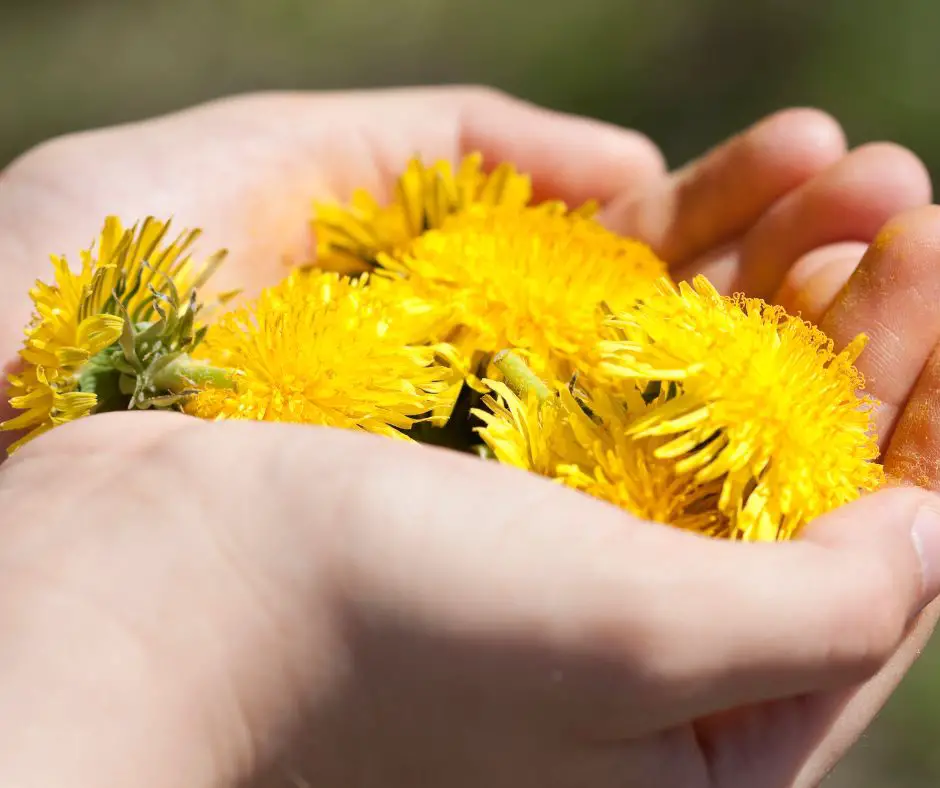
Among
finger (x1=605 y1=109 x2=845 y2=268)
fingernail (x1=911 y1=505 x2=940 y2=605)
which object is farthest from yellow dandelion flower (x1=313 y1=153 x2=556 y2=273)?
fingernail (x1=911 y1=505 x2=940 y2=605)

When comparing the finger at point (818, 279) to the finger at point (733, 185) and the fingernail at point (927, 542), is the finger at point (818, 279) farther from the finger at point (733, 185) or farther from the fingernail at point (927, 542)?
the fingernail at point (927, 542)

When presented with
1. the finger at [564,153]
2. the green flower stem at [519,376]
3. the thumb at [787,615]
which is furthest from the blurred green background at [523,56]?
the thumb at [787,615]

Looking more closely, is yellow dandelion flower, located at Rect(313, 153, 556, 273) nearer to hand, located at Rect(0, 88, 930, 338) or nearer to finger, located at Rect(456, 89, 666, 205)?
hand, located at Rect(0, 88, 930, 338)

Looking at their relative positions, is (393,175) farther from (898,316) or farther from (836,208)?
(898,316)

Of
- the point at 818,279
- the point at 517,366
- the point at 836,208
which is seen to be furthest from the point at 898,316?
the point at 517,366

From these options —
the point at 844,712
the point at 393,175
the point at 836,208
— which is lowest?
the point at 844,712

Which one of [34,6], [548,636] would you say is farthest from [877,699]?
[34,6]
